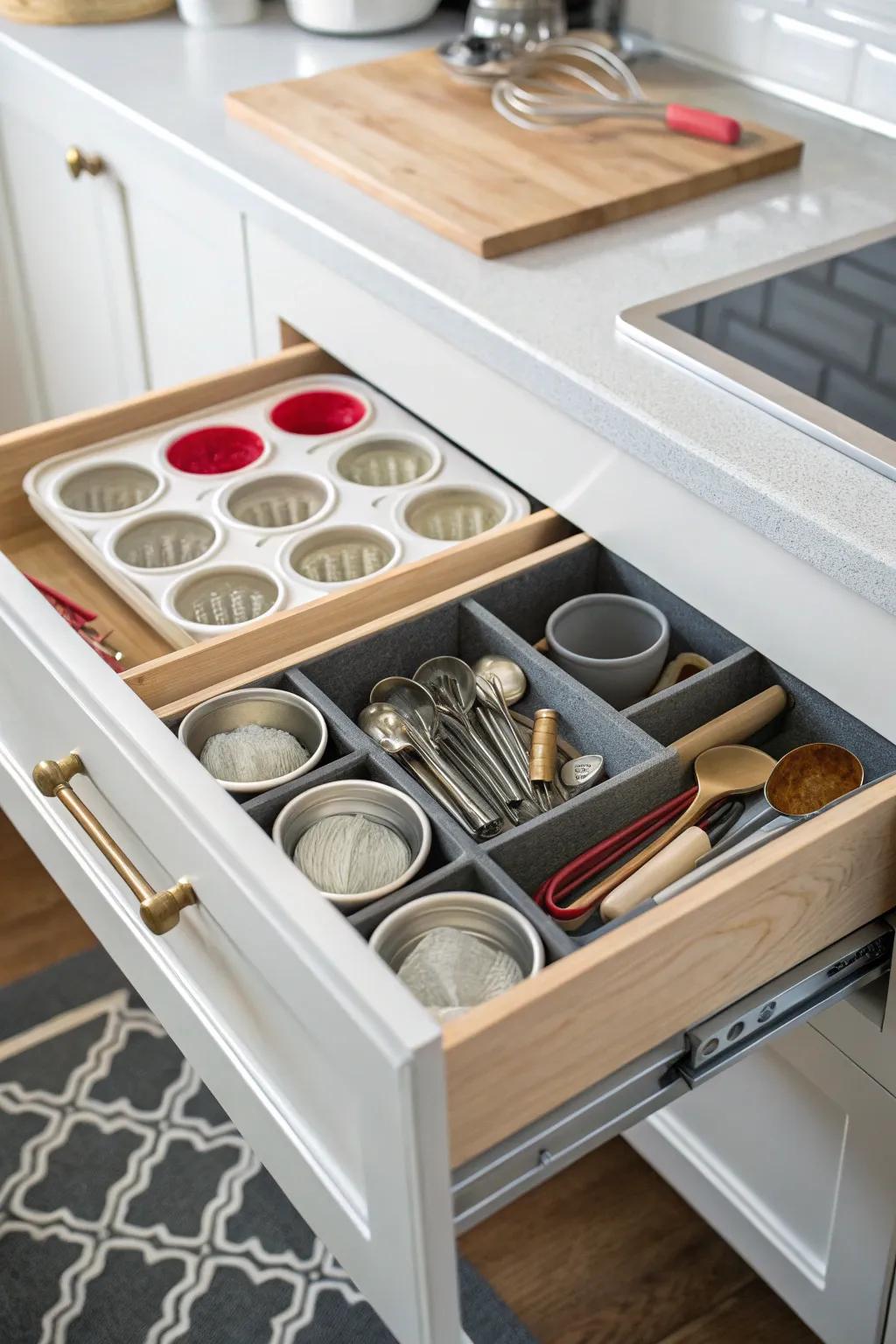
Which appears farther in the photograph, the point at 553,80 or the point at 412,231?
the point at 553,80

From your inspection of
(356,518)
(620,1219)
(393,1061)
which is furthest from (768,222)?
(620,1219)

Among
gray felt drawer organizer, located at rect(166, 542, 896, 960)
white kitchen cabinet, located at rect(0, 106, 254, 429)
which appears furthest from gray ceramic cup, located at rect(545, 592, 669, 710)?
white kitchen cabinet, located at rect(0, 106, 254, 429)

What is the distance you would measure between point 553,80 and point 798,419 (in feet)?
2.40

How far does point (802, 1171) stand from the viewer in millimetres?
1226

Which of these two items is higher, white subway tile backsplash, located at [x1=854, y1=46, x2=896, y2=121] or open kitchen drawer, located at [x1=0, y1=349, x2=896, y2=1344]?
white subway tile backsplash, located at [x1=854, y1=46, x2=896, y2=121]

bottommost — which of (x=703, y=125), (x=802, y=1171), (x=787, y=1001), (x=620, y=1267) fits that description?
(x=620, y=1267)

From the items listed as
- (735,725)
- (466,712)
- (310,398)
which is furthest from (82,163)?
(735,725)

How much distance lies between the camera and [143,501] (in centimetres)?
121

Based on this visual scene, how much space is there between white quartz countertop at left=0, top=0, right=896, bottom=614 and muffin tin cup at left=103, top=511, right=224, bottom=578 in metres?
0.26

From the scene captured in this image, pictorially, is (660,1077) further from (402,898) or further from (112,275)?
(112,275)

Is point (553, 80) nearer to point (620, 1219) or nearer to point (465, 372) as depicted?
point (465, 372)

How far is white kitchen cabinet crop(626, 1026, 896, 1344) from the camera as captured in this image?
109 cm

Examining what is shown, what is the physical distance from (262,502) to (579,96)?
57 cm

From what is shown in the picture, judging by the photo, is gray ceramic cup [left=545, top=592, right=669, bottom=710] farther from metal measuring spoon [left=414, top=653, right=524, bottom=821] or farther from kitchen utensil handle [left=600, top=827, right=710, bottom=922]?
kitchen utensil handle [left=600, top=827, right=710, bottom=922]
